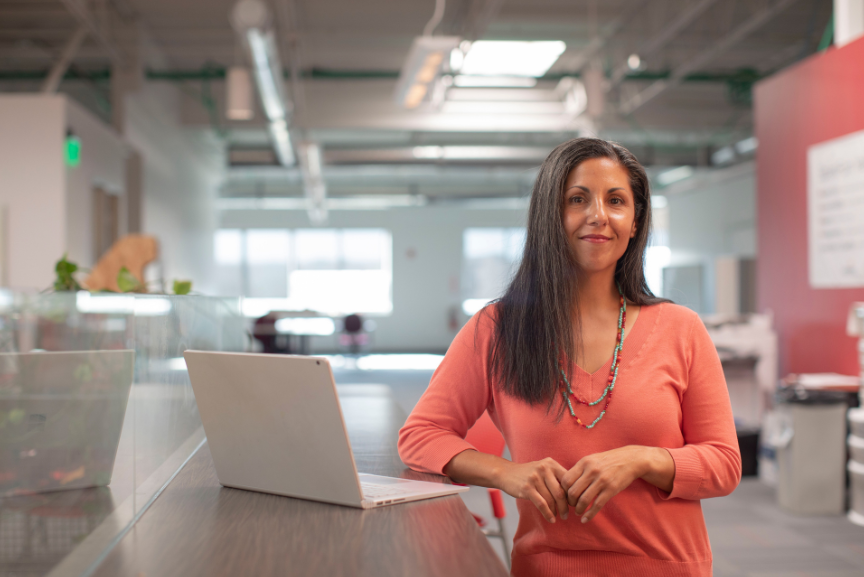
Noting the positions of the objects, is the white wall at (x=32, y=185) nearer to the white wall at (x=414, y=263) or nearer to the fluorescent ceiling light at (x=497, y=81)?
the fluorescent ceiling light at (x=497, y=81)

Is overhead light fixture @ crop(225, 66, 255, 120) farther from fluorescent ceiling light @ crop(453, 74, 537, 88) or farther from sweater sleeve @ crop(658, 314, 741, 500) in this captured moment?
sweater sleeve @ crop(658, 314, 741, 500)

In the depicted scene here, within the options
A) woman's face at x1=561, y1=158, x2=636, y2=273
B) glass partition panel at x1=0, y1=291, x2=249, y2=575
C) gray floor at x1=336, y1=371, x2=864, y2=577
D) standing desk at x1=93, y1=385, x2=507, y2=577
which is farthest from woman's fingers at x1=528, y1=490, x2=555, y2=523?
gray floor at x1=336, y1=371, x2=864, y2=577

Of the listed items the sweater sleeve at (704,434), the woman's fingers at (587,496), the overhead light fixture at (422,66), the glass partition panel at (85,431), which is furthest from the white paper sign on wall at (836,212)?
the glass partition panel at (85,431)

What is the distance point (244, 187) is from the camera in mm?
15586

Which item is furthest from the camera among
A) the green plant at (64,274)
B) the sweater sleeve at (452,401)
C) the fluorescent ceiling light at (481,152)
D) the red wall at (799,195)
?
the fluorescent ceiling light at (481,152)

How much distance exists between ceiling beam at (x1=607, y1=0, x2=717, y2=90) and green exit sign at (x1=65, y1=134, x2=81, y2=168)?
17.8ft

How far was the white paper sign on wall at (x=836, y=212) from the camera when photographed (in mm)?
4570

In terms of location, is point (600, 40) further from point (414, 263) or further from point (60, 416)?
point (414, 263)

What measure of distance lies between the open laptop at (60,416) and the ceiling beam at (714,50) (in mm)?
6336

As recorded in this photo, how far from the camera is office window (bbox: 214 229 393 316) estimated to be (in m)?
16.8

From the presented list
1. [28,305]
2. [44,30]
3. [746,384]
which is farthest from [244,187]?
[28,305]

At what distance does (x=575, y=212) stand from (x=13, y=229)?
5950 mm

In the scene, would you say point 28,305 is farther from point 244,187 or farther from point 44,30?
point 244,187

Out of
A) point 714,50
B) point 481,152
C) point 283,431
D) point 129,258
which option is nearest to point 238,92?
point 129,258
